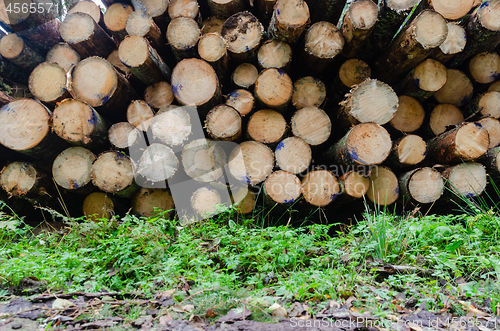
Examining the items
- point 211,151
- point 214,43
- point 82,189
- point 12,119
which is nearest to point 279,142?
point 211,151

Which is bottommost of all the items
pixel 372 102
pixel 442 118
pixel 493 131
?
pixel 493 131

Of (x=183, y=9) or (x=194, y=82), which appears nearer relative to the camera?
(x=194, y=82)

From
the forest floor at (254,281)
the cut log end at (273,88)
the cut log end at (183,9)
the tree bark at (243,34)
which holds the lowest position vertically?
the forest floor at (254,281)

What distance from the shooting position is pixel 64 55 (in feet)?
11.0

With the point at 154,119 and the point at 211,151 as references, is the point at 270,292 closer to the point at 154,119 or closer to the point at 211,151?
the point at 211,151

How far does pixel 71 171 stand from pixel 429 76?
11.4ft

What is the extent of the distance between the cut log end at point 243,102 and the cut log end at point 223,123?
0.54ft

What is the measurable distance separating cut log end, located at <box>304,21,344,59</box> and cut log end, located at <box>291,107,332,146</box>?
527 mm

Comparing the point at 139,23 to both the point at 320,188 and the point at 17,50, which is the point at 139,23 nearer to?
the point at 17,50

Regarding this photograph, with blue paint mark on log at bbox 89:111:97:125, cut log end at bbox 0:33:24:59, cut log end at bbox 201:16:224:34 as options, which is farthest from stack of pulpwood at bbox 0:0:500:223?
cut log end at bbox 0:33:24:59

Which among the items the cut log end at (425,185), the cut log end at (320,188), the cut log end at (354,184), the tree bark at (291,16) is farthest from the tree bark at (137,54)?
the cut log end at (425,185)

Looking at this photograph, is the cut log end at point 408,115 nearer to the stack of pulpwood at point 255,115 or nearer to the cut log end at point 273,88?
the stack of pulpwood at point 255,115

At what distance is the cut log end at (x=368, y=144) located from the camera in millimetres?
2622

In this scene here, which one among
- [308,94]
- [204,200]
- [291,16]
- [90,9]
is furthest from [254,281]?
[90,9]
